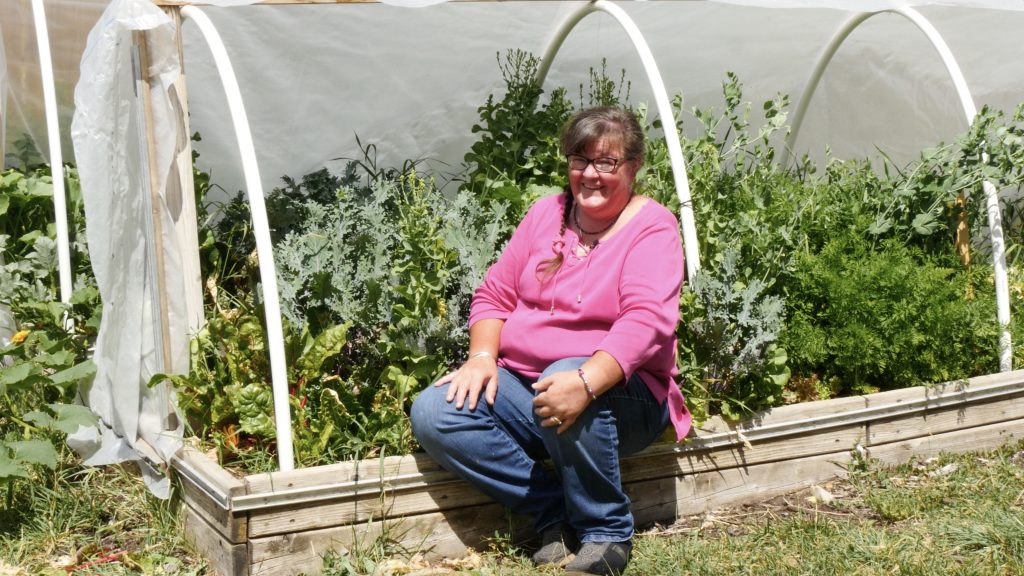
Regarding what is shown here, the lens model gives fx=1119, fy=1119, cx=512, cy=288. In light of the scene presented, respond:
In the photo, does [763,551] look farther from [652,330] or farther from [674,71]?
[674,71]

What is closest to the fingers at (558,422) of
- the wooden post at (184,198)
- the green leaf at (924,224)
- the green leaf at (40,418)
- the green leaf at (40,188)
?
the wooden post at (184,198)

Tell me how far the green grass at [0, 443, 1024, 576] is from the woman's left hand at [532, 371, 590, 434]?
49 cm

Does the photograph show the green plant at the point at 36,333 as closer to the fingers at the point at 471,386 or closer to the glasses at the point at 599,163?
the fingers at the point at 471,386

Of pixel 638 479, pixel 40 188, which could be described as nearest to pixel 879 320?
pixel 638 479

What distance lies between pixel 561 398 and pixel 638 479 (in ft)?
2.28

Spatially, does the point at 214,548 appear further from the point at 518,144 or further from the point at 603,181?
the point at 518,144

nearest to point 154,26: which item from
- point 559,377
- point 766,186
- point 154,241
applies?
point 154,241

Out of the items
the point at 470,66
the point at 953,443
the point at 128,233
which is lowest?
the point at 953,443

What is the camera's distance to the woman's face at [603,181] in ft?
10.5

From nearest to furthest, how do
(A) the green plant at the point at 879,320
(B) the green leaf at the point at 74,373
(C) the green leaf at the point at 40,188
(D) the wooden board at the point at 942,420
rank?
(B) the green leaf at the point at 74,373, (A) the green plant at the point at 879,320, (D) the wooden board at the point at 942,420, (C) the green leaf at the point at 40,188

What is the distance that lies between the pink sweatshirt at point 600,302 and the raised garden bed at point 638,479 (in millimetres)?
318

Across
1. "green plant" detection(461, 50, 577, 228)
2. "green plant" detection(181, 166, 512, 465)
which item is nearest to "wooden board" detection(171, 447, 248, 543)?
"green plant" detection(181, 166, 512, 465)

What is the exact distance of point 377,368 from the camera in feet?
12.0

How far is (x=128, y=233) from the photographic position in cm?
347
